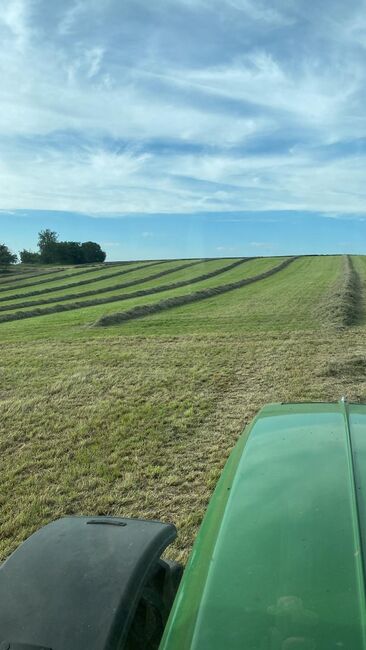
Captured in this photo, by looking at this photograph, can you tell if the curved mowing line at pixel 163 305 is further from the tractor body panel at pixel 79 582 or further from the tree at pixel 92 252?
the tree at pixel 92 252

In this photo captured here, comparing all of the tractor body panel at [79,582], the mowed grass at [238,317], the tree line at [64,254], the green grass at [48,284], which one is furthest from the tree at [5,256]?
the tractor body panel at [79,582]

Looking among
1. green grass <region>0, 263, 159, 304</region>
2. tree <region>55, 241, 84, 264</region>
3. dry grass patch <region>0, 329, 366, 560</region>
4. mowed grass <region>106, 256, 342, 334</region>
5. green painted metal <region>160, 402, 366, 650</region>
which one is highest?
tree <region>55, 241, 84, 264</region>

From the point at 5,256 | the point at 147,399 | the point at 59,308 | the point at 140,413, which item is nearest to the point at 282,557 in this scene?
the point at 140,413

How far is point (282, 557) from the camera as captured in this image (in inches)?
65.8

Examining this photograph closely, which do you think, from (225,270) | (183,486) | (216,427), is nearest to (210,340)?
(216,427)

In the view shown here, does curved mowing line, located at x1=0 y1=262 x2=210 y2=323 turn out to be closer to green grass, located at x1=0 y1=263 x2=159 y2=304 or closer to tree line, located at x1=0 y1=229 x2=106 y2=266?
green grass, located at x1=0 y1=263 x2=159 y2=304

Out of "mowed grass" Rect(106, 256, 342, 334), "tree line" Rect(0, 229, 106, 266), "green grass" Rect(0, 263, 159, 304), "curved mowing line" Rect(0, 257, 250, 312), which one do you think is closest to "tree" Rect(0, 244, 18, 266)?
"tree line" Rect(0, 229, 106, 266)

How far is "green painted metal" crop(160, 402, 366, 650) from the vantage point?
1408 mm

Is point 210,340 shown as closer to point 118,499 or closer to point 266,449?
point 118,499

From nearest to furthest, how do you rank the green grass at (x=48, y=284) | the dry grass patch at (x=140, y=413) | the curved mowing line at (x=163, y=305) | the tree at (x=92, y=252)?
the dry grass patch at (x=140, y=413)
the curved mowing line at (x=163, y=305)
the green grass at (x=48, y=284)
the tree at (x=92, y=252)

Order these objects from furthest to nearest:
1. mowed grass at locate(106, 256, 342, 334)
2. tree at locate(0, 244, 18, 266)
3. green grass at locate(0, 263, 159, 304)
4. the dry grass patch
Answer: tree at locate(0, 244, 18, 266), green grass at locate(0, 263, 159, 304), mowed grass at locate(106, 256, 342, 334), the dry grass patch

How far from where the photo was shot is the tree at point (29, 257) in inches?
3458

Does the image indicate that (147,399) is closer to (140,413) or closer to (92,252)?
(140,413)

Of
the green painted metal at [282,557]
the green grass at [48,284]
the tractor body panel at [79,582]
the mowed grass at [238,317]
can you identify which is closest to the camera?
the green painted metal at [282,557]
